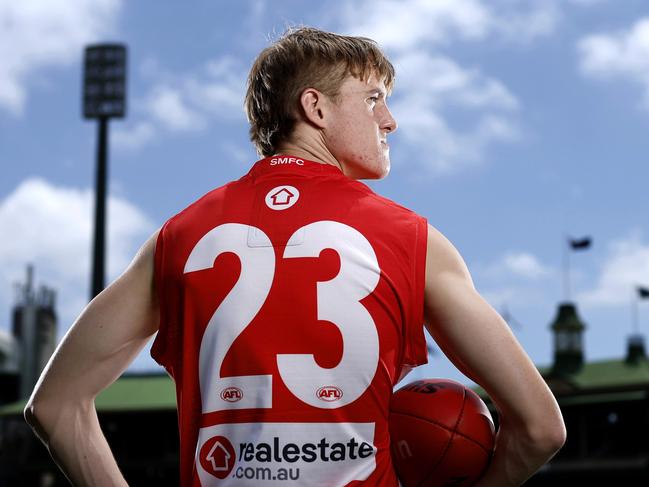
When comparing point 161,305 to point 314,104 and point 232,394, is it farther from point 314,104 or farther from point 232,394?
point 314,104

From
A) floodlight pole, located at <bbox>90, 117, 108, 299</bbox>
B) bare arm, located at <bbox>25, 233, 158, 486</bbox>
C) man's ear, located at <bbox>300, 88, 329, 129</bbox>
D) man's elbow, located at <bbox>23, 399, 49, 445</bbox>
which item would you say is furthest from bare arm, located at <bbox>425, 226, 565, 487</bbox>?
floodlight pole, located at <bbox>90, 117, 108, 299</bbox>

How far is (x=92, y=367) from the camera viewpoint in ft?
7.95

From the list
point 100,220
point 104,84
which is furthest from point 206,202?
point 104,84

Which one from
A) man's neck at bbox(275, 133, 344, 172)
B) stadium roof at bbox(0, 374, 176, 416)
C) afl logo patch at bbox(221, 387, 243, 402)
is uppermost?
man's neck at bbox(275, 133, 344, 172)

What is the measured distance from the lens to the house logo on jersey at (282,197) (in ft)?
7.72

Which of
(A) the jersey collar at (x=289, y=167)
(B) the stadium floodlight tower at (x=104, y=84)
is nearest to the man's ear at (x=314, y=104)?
(A) the jersey collar at (x=289, y=167)

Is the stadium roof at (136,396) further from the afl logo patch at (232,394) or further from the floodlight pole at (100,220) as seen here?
the afl logo patch at (232,394)

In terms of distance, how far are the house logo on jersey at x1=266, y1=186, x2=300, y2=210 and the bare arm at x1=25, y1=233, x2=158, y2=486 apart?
1.09 feet

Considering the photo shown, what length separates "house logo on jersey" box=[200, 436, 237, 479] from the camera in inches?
88.4

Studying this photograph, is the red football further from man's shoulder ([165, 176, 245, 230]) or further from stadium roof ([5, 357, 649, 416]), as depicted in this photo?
stadium roof ([5, 357, 649, 416])

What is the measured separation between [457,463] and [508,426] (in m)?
0.22

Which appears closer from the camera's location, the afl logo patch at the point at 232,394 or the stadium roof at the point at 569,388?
the afl logo patch at the point at 232,394

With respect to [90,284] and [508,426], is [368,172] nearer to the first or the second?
[508,426]

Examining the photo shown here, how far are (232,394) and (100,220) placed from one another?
42.9 meters
